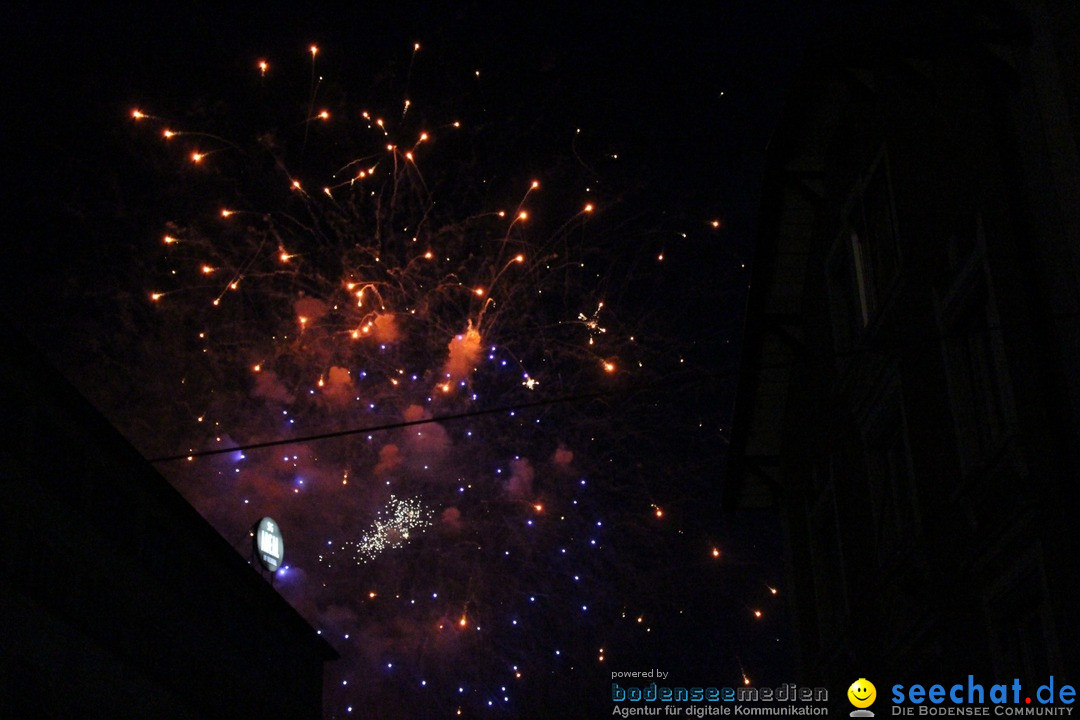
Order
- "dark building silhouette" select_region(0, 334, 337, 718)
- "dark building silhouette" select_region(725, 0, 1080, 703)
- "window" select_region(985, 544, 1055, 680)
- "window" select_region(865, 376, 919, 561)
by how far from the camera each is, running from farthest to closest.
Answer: "dark building silhouette" select_region(0, 334, 337, 718), "window" select_region(865, 376, 919, 561), "dark building silhouette" select_region(725, 0, 1080, 703), "window" select_region(985, 544, 1055, 680)

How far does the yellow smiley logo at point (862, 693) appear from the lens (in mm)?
13380

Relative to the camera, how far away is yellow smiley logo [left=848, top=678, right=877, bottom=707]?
13380 mm

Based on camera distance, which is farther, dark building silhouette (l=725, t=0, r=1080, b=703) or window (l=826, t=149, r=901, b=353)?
window (l=826, t=149, r=901, b=353)

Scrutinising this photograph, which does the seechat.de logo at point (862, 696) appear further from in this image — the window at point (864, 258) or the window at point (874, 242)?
the window at point (874, 242)

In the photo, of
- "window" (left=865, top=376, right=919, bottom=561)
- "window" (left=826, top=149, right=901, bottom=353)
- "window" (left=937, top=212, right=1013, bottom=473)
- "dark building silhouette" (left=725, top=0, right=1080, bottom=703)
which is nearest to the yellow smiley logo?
"dark building silhouette" (left=725, top=0, right=1080, bottom=703)

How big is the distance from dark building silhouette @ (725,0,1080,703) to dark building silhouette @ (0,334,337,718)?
1164 centimetres

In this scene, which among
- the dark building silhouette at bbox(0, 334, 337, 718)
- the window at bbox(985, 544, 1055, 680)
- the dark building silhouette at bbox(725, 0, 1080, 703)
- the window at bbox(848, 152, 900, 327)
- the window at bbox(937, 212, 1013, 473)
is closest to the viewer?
the window at bbox(985, 544, 1055, 680)

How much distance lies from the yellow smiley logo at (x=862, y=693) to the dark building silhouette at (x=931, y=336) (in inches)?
5.3

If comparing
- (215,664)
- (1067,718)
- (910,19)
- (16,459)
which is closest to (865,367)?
(910,19)

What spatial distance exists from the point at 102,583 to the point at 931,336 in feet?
49.4

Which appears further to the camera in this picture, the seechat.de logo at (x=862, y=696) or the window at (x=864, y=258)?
the seechat.de logo at (x=862, y=696)

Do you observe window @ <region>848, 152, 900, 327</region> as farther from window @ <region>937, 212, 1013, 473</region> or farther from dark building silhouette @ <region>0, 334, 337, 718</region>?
dark building silhouette @ <region>0, 334, 337, 718</region>

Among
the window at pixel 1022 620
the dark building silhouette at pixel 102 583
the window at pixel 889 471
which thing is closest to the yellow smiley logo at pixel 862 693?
the window at pixel 889 471

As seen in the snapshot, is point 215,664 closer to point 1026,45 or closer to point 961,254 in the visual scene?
point 961,254
